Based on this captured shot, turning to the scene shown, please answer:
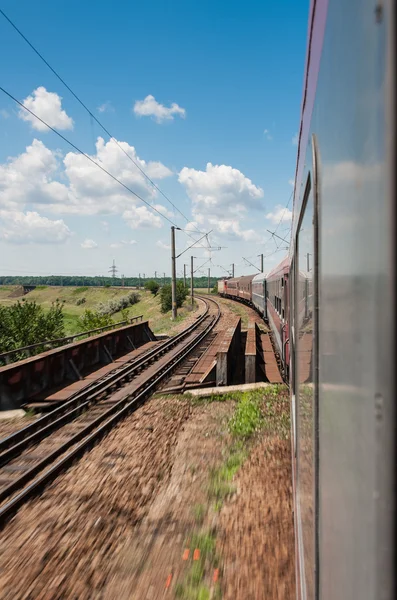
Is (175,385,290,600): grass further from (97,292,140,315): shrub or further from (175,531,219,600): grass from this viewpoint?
(97,292,140,315): shrub

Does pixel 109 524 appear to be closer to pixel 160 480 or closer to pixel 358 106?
pixel 160 480

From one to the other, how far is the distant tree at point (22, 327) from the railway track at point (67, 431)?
27.9 feet

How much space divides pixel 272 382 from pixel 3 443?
6.78 meters

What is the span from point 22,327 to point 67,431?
13720 mm

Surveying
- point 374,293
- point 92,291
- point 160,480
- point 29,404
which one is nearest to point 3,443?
point 29,404

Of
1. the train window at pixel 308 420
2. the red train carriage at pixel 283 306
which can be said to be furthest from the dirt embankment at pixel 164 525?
the train window at pixel 308 420

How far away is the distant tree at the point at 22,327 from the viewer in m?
20.7

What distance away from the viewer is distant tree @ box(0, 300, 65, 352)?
2066 centimetres

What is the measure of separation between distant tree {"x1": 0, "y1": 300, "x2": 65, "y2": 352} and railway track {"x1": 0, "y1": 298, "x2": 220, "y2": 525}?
8.51 metres

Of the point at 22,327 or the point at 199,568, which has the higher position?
the point at 22,327

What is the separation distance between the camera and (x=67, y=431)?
9.02 meters

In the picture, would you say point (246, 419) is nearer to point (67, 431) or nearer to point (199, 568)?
point (67, 431)

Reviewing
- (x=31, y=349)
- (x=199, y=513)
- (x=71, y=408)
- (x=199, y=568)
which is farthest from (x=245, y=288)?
(x=199, y=568)

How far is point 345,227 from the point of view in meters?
1.08
